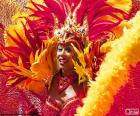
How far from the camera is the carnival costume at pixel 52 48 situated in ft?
8.05

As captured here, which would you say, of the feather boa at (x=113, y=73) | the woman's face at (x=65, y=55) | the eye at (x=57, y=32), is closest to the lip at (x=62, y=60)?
the woman's face at (x=65, y=55)

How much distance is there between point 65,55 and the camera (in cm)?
241

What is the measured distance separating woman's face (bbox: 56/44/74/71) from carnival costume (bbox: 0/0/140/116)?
0.02 m

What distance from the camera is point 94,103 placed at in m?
1.42

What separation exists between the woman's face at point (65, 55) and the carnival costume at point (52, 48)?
21 millimetres

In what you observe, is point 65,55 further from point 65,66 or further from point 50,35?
point 50,35

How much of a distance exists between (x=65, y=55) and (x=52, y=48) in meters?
0.15

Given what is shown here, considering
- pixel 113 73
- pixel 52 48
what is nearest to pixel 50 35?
pixel 52 48

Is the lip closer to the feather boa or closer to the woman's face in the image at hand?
the woman's face

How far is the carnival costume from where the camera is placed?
246 centimetres

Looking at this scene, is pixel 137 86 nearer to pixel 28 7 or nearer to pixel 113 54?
pixel 113 54

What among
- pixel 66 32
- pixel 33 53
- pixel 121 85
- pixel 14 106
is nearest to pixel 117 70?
pixel 121 85

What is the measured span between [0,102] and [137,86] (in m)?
1.72

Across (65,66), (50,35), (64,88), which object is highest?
(50,35)
